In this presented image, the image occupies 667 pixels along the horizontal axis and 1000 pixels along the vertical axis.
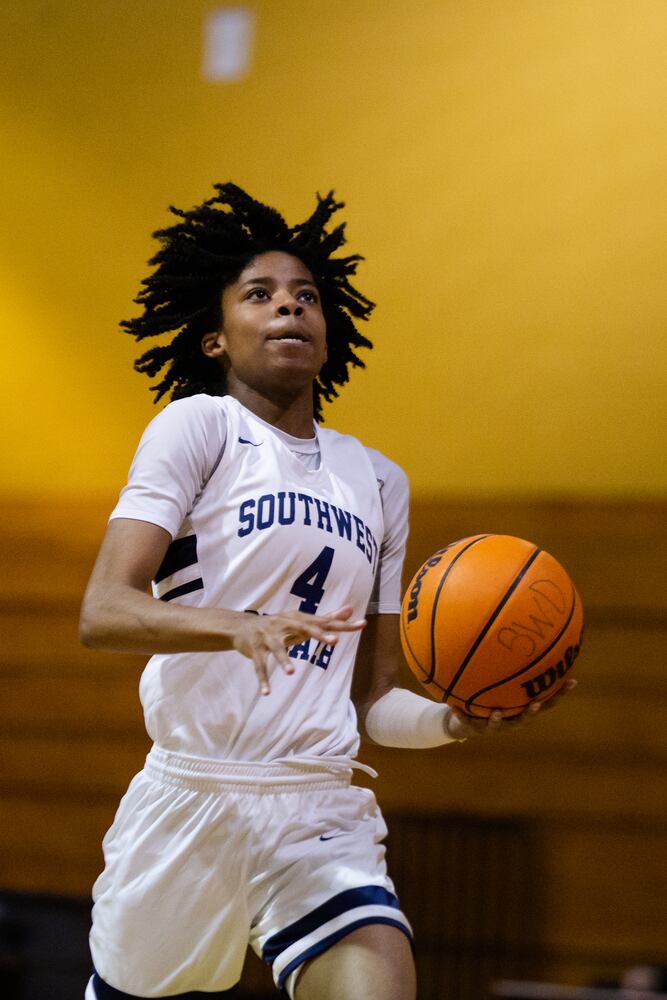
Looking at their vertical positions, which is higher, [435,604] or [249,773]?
[435,604]

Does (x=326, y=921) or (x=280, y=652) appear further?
(x=326, y=921)

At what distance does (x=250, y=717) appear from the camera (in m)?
2.24

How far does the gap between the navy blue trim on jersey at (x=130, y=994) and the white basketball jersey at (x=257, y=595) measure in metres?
0.44

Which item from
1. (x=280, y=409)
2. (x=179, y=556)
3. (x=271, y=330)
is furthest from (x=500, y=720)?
(x=271, y=330)

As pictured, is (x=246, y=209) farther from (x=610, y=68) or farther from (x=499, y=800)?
(x=499, y=800)

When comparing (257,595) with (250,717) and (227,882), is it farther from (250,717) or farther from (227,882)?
(227,882)

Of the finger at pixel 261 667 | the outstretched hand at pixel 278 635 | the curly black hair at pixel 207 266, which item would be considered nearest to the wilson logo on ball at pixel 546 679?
the outstretched hand at pixel 278 635

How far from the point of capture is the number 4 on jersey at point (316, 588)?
2312 mm

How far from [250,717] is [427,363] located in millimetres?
1958

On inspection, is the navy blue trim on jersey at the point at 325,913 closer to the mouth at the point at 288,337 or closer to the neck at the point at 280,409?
the neck at the point at 280,409

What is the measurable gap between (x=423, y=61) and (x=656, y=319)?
1.22 meters

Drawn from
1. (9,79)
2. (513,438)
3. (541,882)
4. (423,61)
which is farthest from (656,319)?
(9,79)

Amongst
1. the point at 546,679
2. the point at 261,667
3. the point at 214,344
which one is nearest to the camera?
the point at 261,667

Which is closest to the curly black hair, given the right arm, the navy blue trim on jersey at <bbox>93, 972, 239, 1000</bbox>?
the right arm
